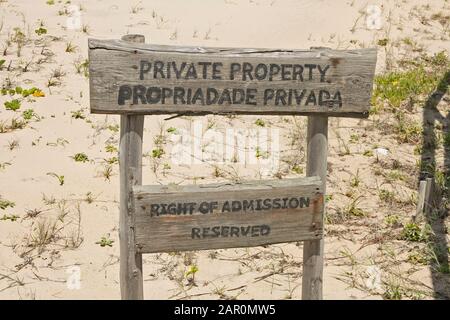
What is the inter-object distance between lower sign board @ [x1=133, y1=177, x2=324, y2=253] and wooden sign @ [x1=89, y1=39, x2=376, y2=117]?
1.59 feet

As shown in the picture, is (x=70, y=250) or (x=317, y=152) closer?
(x=317, y=152)

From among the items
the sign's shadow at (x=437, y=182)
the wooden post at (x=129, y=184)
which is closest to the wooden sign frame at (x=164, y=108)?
the wooden post at (x=129, y=184)

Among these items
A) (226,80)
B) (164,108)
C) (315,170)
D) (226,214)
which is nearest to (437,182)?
(315,170)

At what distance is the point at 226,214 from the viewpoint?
4.40 metres

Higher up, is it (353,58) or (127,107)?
(353,58)

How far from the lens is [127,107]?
4.15m

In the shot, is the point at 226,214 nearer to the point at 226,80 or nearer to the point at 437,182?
the point at 226,80

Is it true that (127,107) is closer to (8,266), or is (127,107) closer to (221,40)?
(8,266)

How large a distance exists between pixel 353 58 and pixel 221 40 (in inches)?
254

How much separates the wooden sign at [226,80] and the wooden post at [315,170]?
0.55 feet

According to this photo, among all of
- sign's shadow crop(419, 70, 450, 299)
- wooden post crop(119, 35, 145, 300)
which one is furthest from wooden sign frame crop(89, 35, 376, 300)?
sign's shadow crop(419, 70, 450, 299)

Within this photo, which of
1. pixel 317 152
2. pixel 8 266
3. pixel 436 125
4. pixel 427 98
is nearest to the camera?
pixel 317 152

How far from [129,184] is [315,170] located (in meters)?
1.23
